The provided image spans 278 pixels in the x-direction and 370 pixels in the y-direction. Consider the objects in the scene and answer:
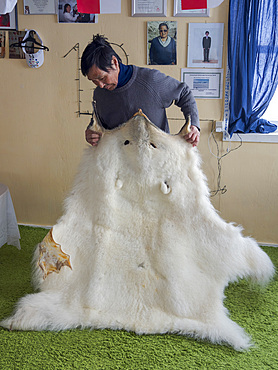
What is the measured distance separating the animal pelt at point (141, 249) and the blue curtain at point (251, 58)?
3.29 feet

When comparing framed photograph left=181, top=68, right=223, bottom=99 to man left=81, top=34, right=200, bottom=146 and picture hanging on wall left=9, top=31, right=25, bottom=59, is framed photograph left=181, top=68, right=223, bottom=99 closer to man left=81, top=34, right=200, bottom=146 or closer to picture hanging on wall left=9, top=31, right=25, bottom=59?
man left=81, top=34, right=200, bottom=146

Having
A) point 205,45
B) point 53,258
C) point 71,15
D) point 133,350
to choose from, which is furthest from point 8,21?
point 133,350

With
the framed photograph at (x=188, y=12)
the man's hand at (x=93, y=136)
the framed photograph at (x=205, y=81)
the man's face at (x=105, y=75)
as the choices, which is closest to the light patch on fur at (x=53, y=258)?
the man's hand at (x=93, y=136)

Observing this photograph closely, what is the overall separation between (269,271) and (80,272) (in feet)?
3.41

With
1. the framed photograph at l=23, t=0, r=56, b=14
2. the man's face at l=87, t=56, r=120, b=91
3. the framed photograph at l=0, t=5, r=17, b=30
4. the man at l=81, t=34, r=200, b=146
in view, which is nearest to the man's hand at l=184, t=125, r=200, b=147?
the man at l=81, t=34, r=200, b=146

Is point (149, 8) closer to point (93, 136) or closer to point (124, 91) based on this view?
point (124, 91)

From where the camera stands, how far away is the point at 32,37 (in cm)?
313

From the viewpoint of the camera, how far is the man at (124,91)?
194 centimetres

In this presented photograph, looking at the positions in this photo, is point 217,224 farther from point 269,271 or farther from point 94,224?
point 94,224

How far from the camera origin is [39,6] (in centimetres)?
309

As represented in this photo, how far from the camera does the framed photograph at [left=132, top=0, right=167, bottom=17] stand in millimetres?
2895

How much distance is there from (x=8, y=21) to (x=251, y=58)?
6.39ft

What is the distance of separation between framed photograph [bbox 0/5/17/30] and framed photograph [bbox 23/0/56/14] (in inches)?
4.4

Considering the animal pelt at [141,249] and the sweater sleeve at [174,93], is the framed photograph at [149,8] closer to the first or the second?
the sweater sleeve at [174,93]
